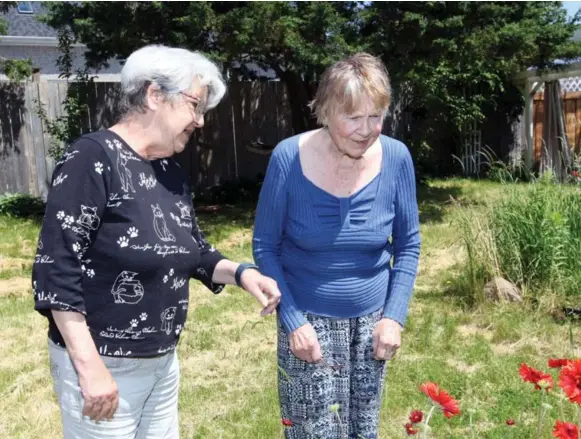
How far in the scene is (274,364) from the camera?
13.9 feet

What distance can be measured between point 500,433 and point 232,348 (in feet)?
6.25

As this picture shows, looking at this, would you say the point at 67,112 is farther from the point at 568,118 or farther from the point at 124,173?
the point at 568,118

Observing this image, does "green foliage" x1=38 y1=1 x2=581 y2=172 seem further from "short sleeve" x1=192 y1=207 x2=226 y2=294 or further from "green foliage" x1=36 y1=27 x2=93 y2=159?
"short sleeve" x1=192 y1=207 x2=226 y2=294

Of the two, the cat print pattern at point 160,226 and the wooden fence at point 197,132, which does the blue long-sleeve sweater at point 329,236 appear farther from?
the wooden fence at point 197,132

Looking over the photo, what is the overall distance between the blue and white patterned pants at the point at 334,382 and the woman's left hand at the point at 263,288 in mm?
185

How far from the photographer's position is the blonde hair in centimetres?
204

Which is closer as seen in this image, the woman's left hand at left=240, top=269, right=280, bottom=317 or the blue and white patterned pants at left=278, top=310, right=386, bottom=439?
the woman's left hand at left=240, top=269, right=280, bottom=317

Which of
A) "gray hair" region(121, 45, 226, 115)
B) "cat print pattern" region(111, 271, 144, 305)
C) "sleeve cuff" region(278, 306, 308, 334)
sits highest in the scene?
"gray hair" region(121, 45, 226, 115)

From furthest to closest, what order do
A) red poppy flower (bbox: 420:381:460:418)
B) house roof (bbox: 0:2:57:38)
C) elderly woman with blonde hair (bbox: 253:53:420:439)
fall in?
house roof (bbox: 0:2:57:38)
elderly woman with blonde hair (bbox: 253:53:420:439)
red poppy flower (bbox: 420:381:460:418)

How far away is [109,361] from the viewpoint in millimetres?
1853

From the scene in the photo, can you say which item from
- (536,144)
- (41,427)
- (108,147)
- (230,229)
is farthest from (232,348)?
(536,144)

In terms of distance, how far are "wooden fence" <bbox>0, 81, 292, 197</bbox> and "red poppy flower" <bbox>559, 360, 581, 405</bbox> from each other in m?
9.49

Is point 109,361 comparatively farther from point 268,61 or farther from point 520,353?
point 268,61

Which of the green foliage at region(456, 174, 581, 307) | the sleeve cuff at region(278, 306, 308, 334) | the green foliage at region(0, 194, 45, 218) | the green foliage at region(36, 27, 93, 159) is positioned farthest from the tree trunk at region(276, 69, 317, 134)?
the sleeve cuff at region(278, 306, 308, 334)
